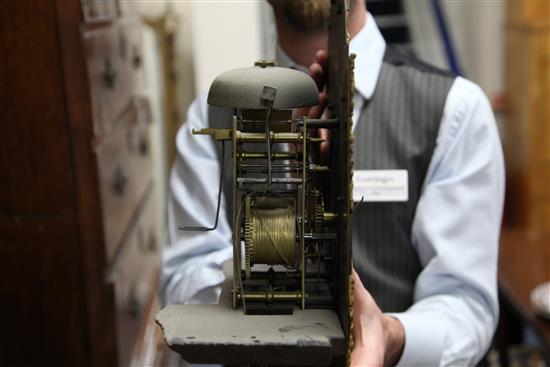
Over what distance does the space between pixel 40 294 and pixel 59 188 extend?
0.19m

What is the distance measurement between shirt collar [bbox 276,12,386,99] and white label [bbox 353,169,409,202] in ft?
0.43

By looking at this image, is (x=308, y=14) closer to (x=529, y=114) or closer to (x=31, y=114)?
(x=31, y=114)

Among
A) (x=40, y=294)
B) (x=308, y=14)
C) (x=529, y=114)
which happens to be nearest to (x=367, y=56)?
(x=308, y=14)

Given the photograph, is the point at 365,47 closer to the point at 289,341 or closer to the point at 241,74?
the point at 241,74

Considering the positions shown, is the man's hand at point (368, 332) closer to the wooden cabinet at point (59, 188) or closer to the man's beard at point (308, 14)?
the man's beard at point (308, 14)

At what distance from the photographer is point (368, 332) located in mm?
889

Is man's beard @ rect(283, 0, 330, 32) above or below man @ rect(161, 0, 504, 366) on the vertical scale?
above

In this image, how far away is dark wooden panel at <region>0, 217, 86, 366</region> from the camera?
1306mm

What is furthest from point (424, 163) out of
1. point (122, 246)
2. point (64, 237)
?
point (122, 246)

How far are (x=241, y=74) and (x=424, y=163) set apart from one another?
18.5 inches

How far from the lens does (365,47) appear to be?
1242 millimetres

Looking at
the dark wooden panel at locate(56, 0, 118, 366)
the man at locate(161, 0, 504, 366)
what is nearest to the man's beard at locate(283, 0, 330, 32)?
the man at locate(161, 0, 504, 366)

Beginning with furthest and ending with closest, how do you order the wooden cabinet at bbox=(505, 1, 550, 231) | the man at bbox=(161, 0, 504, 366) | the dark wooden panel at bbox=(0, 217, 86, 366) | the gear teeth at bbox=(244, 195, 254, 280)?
the wooden cabinet at bbox=(505, 1, 550, 231), the dark wooden panel at bbox=(0, 217, 86, 366), the man at bbox=(161, 0, 504, 366), the gear teeth at bbox=(244, 195, 254, 280)

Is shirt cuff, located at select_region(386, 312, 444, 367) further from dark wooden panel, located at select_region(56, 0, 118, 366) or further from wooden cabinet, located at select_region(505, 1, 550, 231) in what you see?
wooden cabinet, located at select_region(505, 1, 550, 231)
